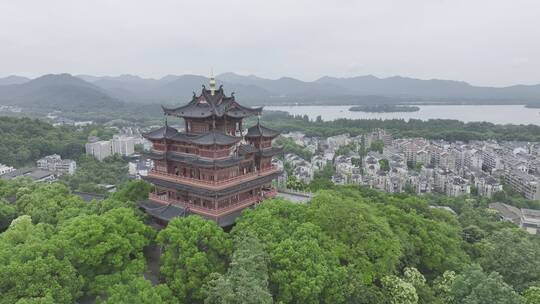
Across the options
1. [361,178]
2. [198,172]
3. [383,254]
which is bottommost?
[361,178]

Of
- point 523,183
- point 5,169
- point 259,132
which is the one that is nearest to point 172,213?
point 259,132

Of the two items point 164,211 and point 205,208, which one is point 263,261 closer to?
point 205,208

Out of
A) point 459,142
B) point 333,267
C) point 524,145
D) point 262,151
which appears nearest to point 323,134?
point 459,142

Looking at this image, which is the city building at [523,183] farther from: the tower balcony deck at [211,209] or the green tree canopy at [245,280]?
the green tree canopy at [245,280]

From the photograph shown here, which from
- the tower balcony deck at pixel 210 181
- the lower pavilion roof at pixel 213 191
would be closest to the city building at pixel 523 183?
the tower balcony deck at pixel 210 181

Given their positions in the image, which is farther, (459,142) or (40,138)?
(459,142)

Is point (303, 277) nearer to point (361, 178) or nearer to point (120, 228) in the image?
point (120, 228)

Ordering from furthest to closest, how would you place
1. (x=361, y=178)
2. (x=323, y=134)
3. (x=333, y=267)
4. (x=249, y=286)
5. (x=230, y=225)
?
(x=323, y=134), (x=361, y=178), (x=230, y=225), (x=333, y=267), (x=249, y=286)

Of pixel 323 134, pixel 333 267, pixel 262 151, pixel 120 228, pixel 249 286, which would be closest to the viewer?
pixel 249 286
